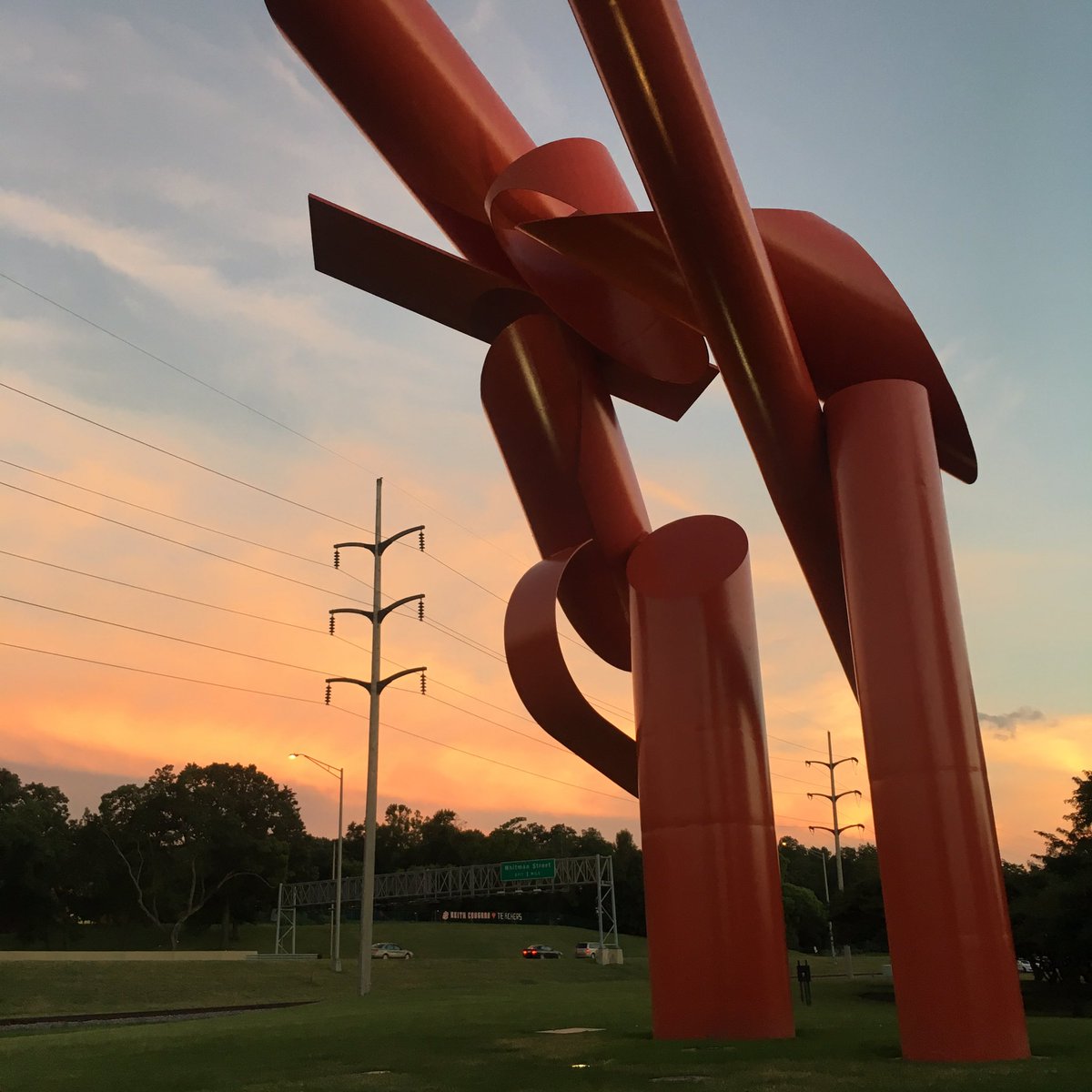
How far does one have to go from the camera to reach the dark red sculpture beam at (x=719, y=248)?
9.05 m

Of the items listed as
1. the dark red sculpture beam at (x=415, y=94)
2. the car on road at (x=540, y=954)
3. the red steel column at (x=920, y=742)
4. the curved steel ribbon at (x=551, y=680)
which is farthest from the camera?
the car on road at (x=540, y=954)

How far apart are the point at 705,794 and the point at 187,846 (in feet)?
211

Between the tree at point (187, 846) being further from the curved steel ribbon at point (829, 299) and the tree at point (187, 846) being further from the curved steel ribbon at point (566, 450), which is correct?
the curved steel ribbon at point (829, 299)

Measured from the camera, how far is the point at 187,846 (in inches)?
2692

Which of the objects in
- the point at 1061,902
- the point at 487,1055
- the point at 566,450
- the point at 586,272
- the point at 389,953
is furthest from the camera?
the point at 389,953

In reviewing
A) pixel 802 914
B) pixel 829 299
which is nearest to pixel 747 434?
pixel 829 299

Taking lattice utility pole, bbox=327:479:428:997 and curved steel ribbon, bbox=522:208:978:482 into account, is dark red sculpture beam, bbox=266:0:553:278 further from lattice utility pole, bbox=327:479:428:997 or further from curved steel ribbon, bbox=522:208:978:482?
lattice utility pole, bbox=327:479:428:997

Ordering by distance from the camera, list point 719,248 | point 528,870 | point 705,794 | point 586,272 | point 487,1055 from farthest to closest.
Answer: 1. point 528,870
2. point 586,272
3. point 705,794
4. point 487,1055
5. point 719,248

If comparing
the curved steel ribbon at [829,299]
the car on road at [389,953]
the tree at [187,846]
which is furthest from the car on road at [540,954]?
the curved steel ribbon at [829,299]

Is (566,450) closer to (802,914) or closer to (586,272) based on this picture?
(586,272)

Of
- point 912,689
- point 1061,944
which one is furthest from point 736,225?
point 1061,944

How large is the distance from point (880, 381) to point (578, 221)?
401 cm

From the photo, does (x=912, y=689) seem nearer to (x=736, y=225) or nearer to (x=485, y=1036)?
(x=736, y=225)

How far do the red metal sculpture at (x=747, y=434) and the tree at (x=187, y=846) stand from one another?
61327mm
